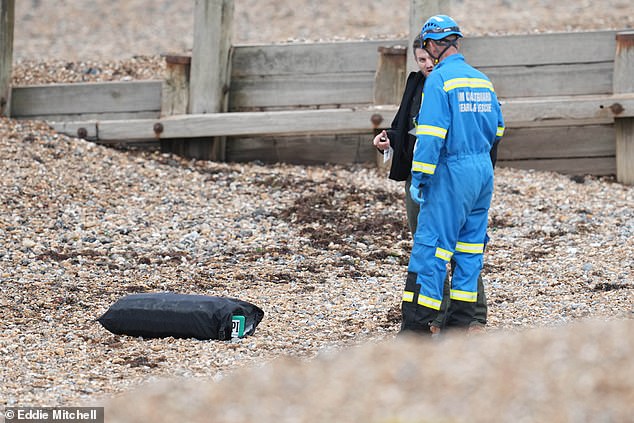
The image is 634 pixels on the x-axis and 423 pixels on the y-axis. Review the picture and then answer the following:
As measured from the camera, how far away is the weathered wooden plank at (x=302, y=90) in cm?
1188

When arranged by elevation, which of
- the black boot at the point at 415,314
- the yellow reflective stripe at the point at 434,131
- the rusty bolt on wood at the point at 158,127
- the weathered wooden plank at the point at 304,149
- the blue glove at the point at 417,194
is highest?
the yellow reflective stripe at the point at 434,131

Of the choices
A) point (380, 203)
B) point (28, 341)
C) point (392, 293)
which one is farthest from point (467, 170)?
point (380, 203)

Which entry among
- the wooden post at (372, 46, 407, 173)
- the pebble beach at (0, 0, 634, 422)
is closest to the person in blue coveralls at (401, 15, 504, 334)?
the pebble beach at (0, 0, 634, 422)

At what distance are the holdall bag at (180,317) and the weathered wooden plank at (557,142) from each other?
554 centimetres

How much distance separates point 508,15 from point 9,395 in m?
12.9

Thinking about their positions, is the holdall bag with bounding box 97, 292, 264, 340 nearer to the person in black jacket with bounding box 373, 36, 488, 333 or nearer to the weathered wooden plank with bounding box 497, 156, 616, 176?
the person in black jacket with bounding box 373, 36, 488, 333

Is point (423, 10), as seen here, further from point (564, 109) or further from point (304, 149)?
point (304, 149)

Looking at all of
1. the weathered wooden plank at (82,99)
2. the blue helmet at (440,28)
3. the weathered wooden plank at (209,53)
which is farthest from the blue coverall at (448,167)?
the weathered wooden plank at (82,99)

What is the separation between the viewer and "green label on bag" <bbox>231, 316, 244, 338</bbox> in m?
6.92

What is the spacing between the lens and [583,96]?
11492mm

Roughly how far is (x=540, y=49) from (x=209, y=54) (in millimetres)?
3573

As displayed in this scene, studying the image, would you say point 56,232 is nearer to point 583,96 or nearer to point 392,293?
point 392,293

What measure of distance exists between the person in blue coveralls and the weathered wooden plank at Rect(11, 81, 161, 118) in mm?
6051

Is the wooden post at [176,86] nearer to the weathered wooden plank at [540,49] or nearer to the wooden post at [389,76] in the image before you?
the wooden post at [389,76]
